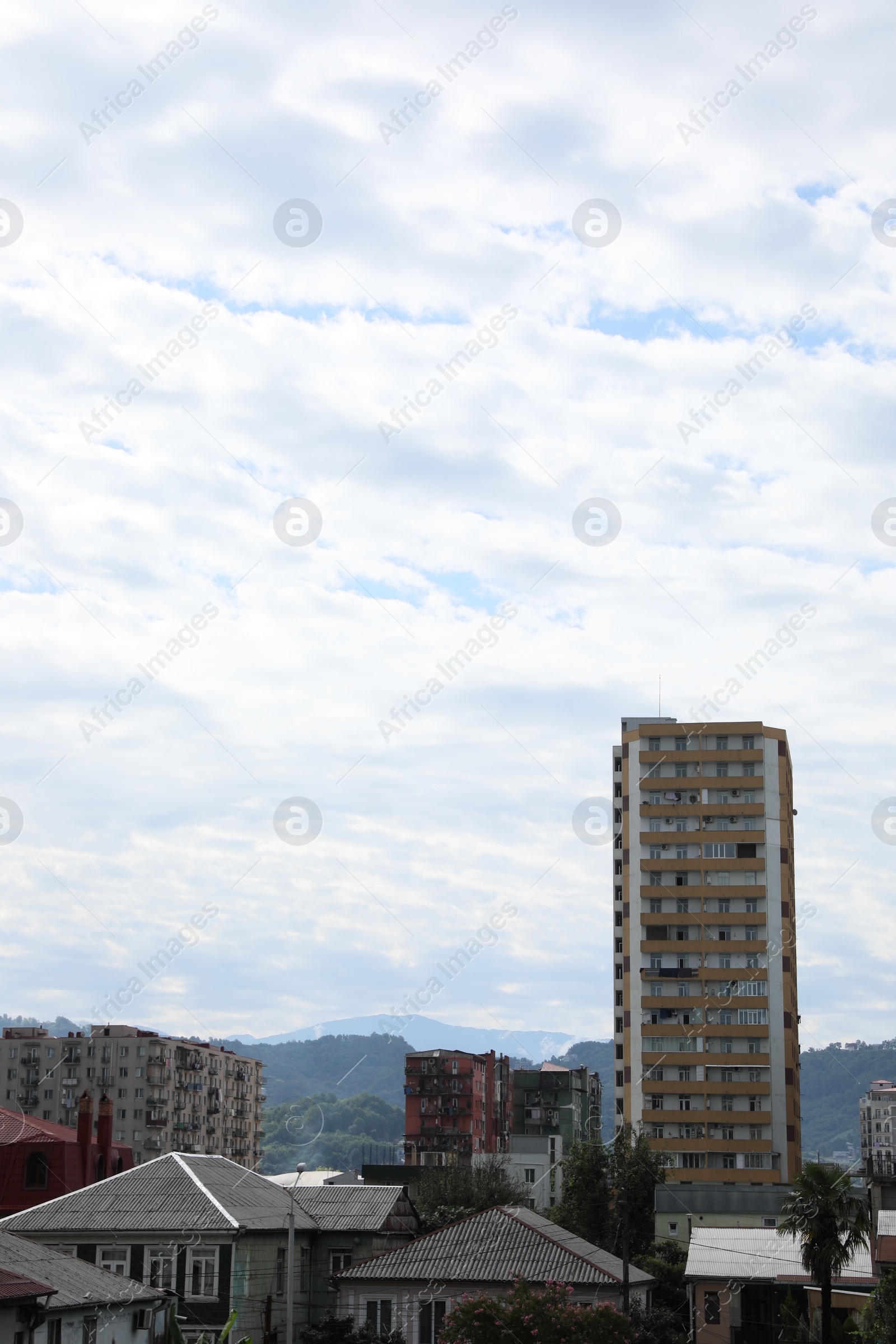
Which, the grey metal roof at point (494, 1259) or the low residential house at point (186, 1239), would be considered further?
the grey metal roof at point (494, 1259)

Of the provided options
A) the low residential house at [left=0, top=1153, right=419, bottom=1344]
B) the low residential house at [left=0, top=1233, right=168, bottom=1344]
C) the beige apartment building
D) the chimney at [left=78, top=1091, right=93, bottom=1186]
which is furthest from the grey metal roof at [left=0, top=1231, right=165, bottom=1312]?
the beige apartment building

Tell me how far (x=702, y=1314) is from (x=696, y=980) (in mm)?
44379

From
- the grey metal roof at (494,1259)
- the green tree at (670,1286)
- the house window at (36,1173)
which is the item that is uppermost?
the house window at (36,1173)

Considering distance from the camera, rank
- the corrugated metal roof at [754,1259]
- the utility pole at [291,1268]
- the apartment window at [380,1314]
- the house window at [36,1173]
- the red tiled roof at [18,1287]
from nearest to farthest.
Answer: the red tiled roof at [18,1287] → the utility pole at [291,1268] → the apartment window at [380,1314] → the corrugated metal roof at [754,1259] → the house window at [36,1173]

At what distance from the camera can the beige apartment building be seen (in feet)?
460

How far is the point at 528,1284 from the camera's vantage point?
43188 millimetres

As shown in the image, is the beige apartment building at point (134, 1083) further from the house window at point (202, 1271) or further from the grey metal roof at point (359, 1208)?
the house window at point (202, 1271)

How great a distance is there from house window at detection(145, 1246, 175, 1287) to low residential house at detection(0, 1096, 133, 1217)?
48.3ft

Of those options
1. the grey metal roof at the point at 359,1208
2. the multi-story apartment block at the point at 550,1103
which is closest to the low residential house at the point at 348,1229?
the grey metal roof at the point at 359,1208

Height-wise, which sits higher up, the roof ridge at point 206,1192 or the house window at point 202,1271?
the roof ridge at point 206,1192

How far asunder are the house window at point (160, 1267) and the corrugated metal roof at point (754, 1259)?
2185 centimetres

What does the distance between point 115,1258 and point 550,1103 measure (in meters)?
121

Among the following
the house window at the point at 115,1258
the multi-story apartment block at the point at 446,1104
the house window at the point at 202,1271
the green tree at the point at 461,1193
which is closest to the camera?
the house window at the point at 202,1271

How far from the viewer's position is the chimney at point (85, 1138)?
63.1 meters
